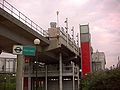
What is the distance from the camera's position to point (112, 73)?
34656 mm

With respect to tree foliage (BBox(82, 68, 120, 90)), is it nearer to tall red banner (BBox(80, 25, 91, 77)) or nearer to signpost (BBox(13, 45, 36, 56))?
signpost (BBox(13, 45, 36, 56))

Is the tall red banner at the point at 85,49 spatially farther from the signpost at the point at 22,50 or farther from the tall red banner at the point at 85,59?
the signpost at the point at 22,50

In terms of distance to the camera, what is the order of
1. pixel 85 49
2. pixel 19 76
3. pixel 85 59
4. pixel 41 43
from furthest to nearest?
pixel 85 49, pixel 85 59, pixel 41 43, pixel 19 76

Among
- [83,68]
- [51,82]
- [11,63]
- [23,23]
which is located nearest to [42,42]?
[23,23]

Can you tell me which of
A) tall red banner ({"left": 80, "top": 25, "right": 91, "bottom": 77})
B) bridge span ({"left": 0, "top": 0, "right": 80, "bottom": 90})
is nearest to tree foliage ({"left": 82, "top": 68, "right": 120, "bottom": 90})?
bridge span ({"left": 0, "top": 0, "right": 80, "bottom": 90})

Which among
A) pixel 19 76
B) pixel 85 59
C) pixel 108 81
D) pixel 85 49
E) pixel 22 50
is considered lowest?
pixel 108 81

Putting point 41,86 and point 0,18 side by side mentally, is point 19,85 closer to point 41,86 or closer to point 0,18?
point 0,18

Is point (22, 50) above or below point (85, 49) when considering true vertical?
below

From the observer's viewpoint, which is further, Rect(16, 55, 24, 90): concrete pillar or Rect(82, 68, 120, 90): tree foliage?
Rect(16, 55, 24, 90): concrete pillar

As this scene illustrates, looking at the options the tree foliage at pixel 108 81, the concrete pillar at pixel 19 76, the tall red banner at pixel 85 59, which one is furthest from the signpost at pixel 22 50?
the tall red banner at pixel 85 59

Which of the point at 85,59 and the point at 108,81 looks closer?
the point at 108,81

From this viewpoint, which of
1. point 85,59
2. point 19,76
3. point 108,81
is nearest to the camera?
point 108,81

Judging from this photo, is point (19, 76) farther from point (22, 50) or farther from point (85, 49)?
point (85, 49)

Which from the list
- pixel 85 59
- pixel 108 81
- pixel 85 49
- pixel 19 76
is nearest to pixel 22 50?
pixel 108 81
